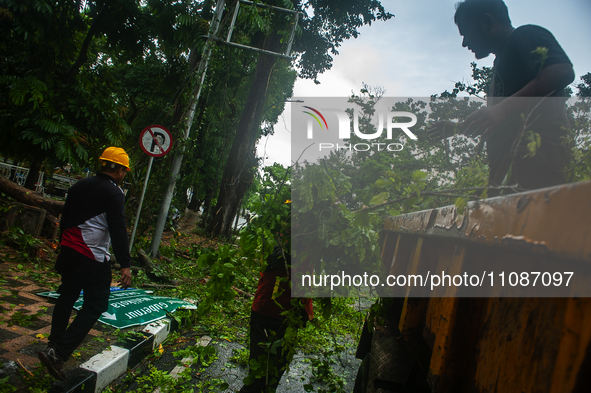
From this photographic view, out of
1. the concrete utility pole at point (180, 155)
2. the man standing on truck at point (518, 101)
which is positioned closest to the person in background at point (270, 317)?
the man standing on truck at point (518, 101)

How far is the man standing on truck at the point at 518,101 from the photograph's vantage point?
1519 mm

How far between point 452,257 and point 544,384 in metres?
0.57

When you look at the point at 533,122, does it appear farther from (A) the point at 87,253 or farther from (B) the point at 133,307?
(B) the point at 133,307

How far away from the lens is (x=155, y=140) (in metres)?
7.74

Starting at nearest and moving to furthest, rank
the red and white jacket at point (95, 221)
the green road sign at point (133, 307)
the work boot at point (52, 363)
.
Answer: the work boot at point (52, 363) < the red and white jacket at point (95, 221) < the green road sign at point (133, 307)

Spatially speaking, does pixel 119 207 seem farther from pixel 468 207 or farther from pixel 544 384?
pixel 544 384

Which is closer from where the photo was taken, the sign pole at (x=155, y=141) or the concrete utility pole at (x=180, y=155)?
the sign pole at (x=155, y=141)

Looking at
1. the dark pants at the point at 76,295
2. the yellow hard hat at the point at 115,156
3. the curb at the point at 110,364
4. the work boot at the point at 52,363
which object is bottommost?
the curb at the point at 110,364

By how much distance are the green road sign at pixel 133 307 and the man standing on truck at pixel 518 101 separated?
4410mm

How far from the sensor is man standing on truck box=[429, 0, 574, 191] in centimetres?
152

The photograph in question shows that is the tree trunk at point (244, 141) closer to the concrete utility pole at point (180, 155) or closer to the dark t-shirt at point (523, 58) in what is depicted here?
the concrete utility pole at point (180, 155)

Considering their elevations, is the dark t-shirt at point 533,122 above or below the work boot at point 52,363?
above

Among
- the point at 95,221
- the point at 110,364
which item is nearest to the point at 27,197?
the point at 95,221

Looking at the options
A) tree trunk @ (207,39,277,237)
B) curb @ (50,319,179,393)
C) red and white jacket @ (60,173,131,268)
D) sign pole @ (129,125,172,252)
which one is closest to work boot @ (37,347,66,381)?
curb @ (50,319,179,393)
